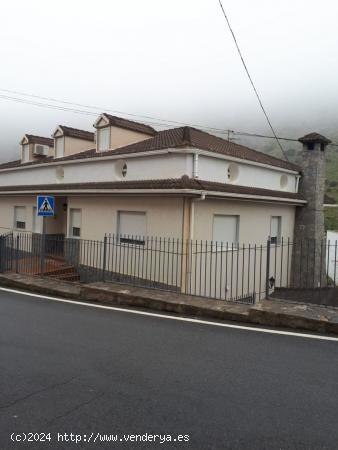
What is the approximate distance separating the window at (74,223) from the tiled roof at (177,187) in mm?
1098

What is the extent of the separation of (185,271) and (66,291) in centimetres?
395

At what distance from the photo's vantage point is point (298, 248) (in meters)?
18.3

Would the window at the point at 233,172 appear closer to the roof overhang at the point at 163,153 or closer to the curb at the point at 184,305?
the roof overhang at the point at 163,153

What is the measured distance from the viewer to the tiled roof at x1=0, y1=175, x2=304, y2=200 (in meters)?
11.8

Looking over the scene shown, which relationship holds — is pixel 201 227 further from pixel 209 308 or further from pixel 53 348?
pixel 53 348

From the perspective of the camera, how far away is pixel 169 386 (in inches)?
164

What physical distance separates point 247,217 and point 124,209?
462 centimetres

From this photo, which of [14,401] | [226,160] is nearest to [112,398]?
[14,401]

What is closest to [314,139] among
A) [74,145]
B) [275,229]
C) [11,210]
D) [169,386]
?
[275,229]

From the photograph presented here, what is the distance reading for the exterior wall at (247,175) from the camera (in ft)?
42.6

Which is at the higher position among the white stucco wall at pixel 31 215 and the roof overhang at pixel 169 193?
the roof overhang at pixel 169 193

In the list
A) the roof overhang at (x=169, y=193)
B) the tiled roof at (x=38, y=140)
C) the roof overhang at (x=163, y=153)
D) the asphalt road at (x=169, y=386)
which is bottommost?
the asphalt road at (x=169, y=386)

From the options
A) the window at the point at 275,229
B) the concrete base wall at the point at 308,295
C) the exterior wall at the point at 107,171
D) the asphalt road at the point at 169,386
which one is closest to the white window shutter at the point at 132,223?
the exterior wall at the point at 107,171

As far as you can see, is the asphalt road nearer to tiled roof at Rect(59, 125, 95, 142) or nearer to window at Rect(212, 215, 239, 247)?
window at Rect(212, 215, 239, 247)
